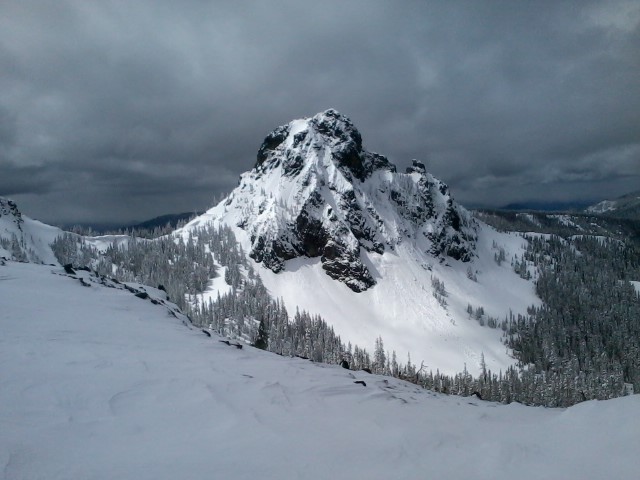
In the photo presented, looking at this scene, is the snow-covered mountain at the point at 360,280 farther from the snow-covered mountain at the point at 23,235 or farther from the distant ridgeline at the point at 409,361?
the snow-covered mountain at the point at 23,235

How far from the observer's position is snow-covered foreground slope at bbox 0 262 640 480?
684cm

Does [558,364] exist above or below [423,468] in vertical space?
below

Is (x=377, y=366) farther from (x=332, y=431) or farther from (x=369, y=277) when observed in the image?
(x=332, y=431)

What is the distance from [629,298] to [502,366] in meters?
127

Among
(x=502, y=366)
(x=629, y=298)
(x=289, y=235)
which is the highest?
(x=289, y=235)

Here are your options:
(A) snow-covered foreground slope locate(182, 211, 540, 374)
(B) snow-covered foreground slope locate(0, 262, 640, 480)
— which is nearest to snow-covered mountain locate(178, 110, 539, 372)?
(A) snow-covered foreground slope locate(182, 211, 540, 374)

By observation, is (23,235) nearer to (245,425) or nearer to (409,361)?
(409,361)

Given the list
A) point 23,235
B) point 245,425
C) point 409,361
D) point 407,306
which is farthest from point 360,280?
point 23,235

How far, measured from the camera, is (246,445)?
7.91 meters

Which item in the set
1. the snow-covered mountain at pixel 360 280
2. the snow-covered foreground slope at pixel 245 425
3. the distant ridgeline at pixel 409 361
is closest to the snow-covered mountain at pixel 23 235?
the distant ridgeline at pixel 409 361

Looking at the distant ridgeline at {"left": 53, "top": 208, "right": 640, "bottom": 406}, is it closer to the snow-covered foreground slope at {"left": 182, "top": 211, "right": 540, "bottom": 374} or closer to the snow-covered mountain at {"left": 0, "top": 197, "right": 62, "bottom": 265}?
the snow-covered mountain at {"left": 0, "top": 197, "right": 62, "bottom": 265}

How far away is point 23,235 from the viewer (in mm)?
172250

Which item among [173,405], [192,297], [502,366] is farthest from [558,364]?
[173,405]

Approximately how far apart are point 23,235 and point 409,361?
20034 centimetres
